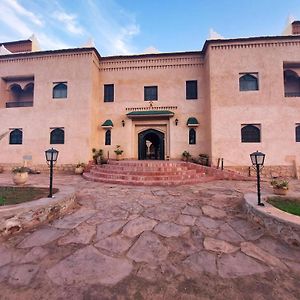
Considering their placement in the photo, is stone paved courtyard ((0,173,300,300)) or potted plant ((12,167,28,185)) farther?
potted plant ((12,167,28,185))

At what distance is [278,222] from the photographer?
3.34m

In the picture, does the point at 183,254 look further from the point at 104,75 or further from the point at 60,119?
the point at 104,75

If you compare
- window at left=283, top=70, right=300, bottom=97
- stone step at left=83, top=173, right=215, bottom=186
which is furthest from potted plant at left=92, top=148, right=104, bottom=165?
window at left=283, top=70, right=300, bottom=97

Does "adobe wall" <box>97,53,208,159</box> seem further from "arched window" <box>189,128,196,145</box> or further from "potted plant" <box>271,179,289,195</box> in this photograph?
"potted plant" <box>271,179,289,195</box>

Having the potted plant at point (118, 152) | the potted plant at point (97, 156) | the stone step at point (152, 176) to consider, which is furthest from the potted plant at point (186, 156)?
the potted plant at point (97, 156)

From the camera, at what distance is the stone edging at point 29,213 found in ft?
11.0

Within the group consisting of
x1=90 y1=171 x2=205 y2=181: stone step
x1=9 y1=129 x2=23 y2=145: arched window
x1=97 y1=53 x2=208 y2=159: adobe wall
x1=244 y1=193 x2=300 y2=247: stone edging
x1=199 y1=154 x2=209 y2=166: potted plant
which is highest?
x1=97 y1=53 x2=208 y2=159: adobe wall

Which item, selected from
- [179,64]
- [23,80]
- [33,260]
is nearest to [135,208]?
[33,260]

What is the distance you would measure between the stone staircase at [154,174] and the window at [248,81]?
18.4 ft

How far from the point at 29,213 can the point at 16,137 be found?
1130 cm

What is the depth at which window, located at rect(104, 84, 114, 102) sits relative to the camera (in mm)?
13262

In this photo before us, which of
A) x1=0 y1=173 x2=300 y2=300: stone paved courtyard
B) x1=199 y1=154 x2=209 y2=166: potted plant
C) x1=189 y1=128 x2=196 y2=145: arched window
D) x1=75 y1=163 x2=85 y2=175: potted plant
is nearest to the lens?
x1=0 y1=173 x2=300 y2=300: stone paved courtyard

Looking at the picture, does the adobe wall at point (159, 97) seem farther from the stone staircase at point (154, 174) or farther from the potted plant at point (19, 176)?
A: the potted plant at point (19, 176)

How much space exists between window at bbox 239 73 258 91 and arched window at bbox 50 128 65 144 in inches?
468
